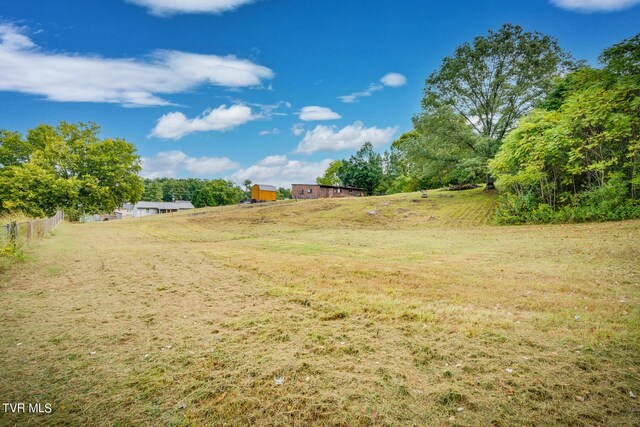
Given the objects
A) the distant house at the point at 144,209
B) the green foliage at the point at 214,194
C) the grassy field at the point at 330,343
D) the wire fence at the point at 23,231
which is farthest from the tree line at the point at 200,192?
the grassy field at the point at 330,343

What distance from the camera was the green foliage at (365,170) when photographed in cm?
6316

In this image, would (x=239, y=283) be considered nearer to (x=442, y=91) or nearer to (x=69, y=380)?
(x=69, y=380)

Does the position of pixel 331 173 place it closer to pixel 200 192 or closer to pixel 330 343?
pixel 200 192

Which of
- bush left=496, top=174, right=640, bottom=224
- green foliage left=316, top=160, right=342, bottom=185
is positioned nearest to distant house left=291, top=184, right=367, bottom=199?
green foliage left=316, top=160, right=342, bottom=185

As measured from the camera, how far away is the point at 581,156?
16078 millimetres

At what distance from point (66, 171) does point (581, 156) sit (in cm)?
4983

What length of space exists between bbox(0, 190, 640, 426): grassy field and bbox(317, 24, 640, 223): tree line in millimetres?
9405

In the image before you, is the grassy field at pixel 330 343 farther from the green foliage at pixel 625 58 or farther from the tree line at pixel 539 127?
the green foliage at pixel 625 58

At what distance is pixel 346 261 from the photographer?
32.8ft

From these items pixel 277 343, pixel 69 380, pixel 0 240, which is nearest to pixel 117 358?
pixel 69 380

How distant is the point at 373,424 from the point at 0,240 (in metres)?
13.7

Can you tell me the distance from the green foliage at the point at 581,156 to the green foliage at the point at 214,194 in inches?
2880

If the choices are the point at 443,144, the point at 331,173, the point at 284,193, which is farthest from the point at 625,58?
the point at 284,193

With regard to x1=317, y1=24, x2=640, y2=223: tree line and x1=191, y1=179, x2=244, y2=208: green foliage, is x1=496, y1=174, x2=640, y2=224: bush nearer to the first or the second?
x1=317, y1=24, x2=640, y2=223: tree line
